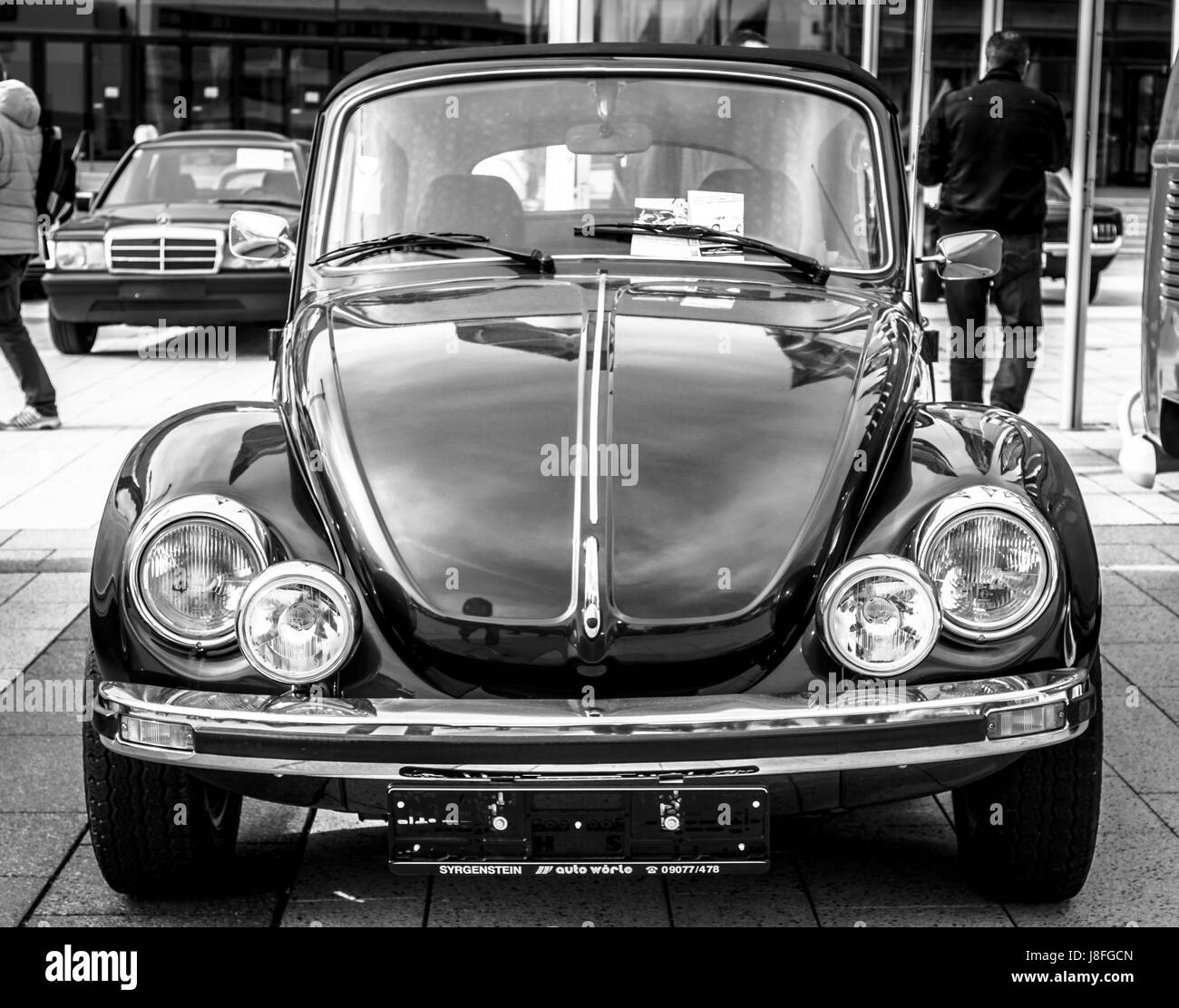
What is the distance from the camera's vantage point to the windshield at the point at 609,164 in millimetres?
4379

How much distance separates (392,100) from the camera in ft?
14.9

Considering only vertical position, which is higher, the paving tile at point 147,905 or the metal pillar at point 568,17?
the metal pillar at point 568,17

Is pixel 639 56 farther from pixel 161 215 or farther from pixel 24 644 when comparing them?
pixel 161 215

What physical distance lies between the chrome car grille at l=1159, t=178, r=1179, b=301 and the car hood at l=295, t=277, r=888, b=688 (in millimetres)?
2979

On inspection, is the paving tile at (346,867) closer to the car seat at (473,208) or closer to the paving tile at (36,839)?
the paving tile at (36,839)

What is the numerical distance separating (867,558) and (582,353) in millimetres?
777

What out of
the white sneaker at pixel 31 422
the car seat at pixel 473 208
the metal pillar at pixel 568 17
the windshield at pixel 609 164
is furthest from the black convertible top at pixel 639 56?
the white sneaker at pixel 31 422

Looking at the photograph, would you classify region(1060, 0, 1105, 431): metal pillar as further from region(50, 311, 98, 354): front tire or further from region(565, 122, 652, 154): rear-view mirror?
region(50, 311, 98, 354): front tire

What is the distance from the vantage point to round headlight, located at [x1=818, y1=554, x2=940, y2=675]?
10.2 ft

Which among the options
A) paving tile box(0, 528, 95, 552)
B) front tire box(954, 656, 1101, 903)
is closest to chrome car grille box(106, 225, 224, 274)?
paving tile box(0, 528, 95, 552)

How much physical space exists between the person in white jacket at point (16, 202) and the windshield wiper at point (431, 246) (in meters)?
5.29

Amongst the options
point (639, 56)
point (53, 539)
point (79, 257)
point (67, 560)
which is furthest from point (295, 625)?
point (79, 257)

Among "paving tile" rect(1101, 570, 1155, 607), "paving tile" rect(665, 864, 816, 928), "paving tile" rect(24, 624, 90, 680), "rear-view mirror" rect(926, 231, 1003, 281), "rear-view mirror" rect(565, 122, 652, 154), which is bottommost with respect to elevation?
"paving tile" rect(1101, 570, 1155, 607)
